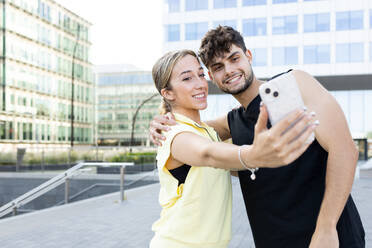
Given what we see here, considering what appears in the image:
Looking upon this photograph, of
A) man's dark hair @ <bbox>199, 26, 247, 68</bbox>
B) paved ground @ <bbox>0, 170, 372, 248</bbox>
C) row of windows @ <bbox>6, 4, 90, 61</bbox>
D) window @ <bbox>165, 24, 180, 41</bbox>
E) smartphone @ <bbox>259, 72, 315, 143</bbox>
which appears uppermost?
row of windows @ <bbox>6, 4, 90, 61</bbox>

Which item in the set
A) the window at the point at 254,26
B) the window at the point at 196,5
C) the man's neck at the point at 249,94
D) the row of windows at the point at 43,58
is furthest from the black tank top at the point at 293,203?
the row of windows at the point at 43,58

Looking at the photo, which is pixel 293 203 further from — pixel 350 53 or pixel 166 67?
pixel 350 53

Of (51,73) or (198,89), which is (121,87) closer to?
(51,73)

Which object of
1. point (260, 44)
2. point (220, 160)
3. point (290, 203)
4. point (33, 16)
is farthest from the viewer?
point (33, 16)

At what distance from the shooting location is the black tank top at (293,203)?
1.82m

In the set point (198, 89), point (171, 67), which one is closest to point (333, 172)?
point (198, 89)

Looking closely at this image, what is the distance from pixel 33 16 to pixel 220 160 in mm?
57647

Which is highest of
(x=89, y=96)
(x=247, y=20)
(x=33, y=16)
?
(x=33, y=16)

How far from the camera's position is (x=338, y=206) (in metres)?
1.62

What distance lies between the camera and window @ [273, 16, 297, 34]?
A: 36.3 m

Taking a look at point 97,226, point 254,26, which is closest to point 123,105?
point 254,26

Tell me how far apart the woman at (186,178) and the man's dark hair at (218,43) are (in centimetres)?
Result: 9

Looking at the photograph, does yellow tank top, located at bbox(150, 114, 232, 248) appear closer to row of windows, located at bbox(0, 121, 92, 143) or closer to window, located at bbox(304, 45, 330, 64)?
window, located at bbox(304, 45, 330, 64)

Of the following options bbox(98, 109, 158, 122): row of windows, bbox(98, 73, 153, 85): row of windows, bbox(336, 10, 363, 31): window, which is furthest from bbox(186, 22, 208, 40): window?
bbox(98, 109, 158, 122): row of windows
